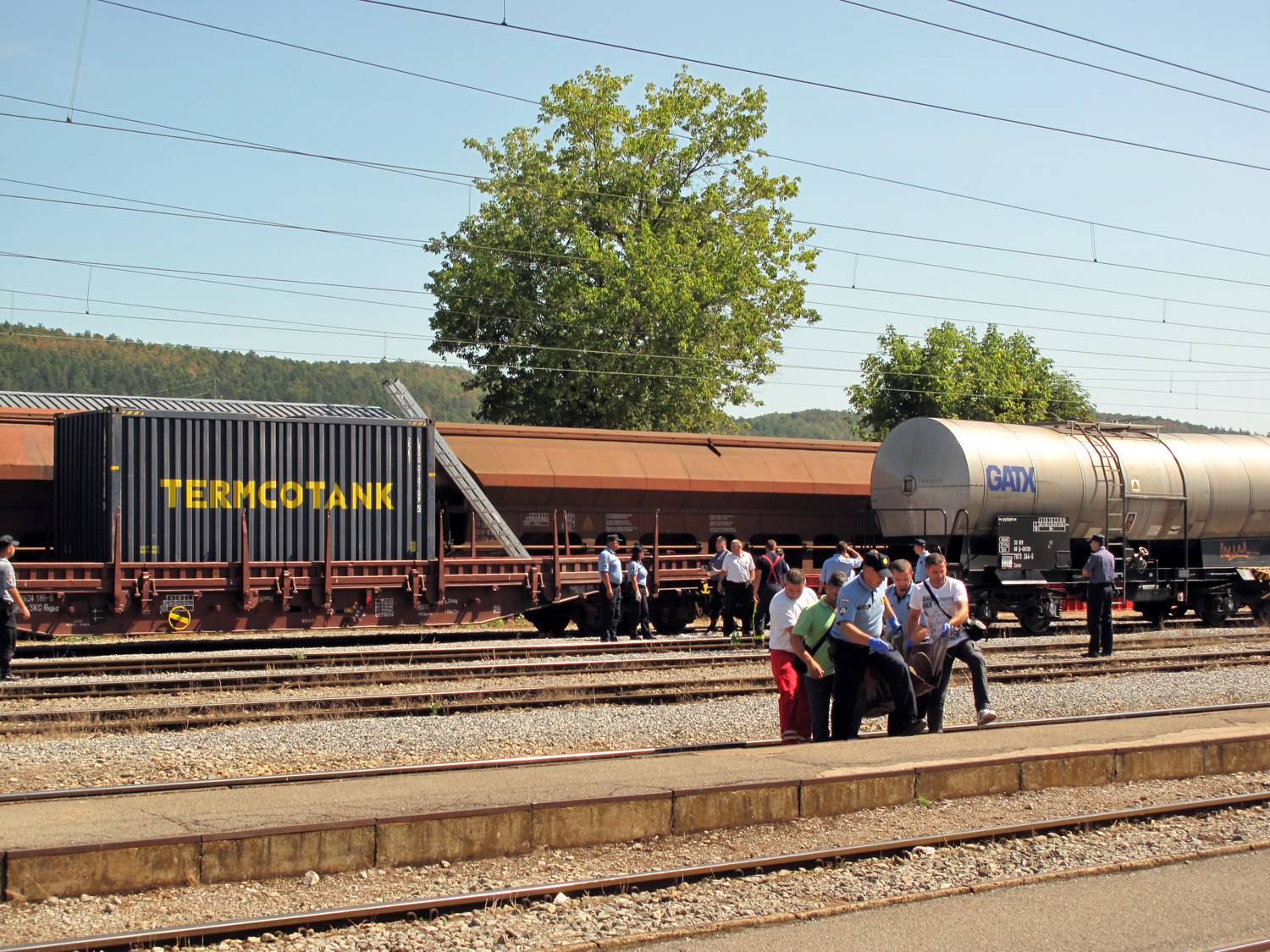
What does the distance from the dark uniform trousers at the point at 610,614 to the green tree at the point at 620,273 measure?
18.5 metres

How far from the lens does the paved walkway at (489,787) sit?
7.00 metres

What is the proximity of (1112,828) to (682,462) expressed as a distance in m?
15.2

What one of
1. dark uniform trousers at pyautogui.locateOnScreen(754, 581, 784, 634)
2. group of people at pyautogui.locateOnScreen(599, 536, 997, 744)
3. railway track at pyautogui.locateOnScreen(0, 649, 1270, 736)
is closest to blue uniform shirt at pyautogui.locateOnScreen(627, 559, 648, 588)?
Result: dark uniform trousers at pyautogui.locateOnScreen(754, 581, 784, 634)

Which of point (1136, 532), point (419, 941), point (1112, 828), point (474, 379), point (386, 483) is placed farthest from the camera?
point (474, 379)

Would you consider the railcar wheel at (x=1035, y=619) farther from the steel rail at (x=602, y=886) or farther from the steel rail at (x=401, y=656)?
Result: the steel rail at (x=602, y=886)

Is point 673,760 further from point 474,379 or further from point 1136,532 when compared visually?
point 474,379

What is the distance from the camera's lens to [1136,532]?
21984mm

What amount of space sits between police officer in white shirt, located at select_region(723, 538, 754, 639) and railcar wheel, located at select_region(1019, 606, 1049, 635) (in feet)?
17.0

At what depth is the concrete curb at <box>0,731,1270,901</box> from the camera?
6297mm

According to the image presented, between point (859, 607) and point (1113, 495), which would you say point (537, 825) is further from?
point (1113, 495)

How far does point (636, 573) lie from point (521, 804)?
11.9m

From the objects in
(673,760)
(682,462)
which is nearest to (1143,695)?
(673,760)

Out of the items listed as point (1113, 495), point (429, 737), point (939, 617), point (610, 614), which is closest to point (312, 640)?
point (610, 614)

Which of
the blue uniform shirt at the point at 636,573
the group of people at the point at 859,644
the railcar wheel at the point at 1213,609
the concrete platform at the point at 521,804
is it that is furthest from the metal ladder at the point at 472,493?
the railcar wheel at the point at 1213,609
